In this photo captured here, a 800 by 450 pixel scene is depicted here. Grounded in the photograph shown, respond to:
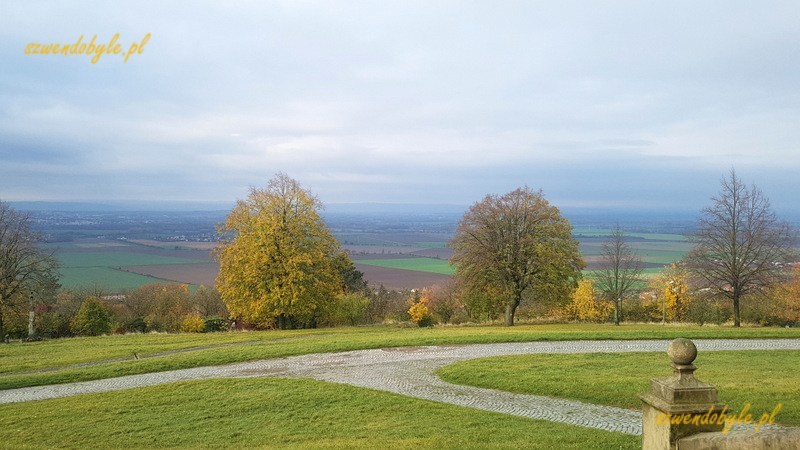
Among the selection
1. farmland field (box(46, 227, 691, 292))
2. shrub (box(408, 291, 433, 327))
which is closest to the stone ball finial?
shrub (box(408, 291, 433, 327))

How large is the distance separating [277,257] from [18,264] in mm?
21252

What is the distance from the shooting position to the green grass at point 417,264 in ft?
339

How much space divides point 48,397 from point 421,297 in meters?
55.0

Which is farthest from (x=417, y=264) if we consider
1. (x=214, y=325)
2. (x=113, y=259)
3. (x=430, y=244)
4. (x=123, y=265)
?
(x=214, y=325)

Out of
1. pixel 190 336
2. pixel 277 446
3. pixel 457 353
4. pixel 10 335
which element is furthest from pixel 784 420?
pixel 10 335

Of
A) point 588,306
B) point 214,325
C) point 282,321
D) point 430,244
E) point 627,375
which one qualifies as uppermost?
point 627,375

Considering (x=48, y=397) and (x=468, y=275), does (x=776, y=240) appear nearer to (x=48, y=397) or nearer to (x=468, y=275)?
(x=468, y=275)

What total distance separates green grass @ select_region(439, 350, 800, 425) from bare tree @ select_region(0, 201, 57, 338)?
3659 centimetres

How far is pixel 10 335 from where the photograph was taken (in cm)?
4206

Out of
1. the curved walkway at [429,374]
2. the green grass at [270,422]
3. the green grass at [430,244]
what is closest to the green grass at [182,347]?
the curved walkway at [429,374]

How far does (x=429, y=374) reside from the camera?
18.2 m

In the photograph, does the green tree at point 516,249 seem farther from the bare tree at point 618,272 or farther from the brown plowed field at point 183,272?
the brown plowed field at point 183,272

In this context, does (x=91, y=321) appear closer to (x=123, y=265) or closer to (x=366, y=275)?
(x=366, y=275)

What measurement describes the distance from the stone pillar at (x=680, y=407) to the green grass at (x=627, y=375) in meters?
8.40
